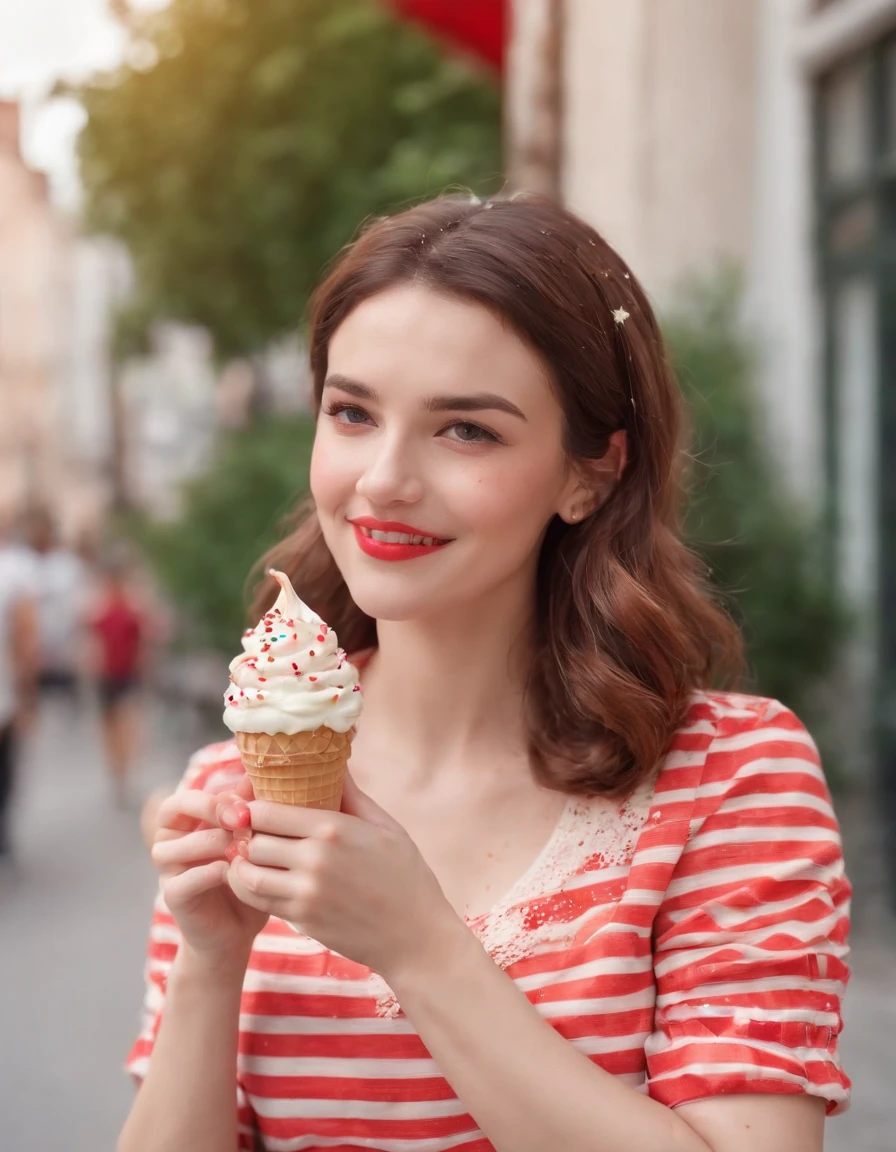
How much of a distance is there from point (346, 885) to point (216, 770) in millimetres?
579

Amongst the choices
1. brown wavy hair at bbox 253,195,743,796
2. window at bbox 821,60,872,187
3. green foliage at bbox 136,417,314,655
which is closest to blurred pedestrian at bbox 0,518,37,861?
green foliage at bbox 136,417,314,655

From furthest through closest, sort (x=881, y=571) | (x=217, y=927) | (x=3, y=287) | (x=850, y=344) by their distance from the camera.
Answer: (x=3, y=287)
(x=850, y=344)
(x=881, y=571)
(x=217, y=927)

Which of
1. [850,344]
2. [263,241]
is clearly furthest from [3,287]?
[850,344]

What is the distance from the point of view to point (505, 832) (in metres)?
1.88

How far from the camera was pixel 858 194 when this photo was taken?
23.3 feet

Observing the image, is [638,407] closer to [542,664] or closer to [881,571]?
[542,664]

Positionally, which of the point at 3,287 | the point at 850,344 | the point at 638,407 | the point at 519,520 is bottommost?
the point at 519,520

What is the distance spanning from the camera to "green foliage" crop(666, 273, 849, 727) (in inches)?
238

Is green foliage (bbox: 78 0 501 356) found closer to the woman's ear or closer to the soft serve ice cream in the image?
the woman's ear

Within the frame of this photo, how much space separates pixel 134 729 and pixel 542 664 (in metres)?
7.65

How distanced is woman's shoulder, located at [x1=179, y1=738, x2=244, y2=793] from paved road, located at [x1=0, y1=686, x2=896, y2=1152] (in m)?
2.76

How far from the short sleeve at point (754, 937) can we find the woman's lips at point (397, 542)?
50 cm

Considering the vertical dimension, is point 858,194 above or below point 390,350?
above

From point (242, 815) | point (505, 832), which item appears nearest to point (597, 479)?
point (505, 832)
